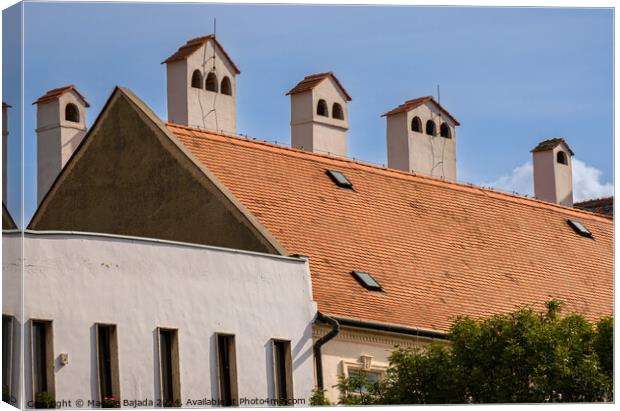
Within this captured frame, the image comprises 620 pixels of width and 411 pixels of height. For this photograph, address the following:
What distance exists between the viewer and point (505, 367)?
3653 centimetres

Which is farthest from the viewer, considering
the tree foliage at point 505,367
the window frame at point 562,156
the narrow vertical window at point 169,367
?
the window frame at point 562,156

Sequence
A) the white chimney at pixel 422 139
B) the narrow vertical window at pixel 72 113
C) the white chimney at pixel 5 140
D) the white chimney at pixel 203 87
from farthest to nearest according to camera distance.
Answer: the white chimney at pixel 422 139
the white chimney at pixel 203 87
the narrow vertical window at pixel 72 113
the white chimney at pixel 5 140

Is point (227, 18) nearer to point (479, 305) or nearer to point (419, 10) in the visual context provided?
point (419, 10)

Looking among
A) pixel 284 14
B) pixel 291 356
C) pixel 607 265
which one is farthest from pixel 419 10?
pixel 607 265

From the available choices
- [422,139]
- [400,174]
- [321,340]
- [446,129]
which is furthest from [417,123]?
[321,340]

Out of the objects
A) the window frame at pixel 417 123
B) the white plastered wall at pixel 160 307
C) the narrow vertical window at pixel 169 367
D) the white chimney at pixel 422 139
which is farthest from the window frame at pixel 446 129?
the narrow vertical window at pixel 169 367

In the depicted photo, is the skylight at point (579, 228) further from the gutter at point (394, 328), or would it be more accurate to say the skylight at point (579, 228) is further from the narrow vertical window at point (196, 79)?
the narrow vertical window at point (196, 79)

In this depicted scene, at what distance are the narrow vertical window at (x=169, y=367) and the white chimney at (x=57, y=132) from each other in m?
3.73

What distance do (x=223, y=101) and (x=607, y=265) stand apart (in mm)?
6448

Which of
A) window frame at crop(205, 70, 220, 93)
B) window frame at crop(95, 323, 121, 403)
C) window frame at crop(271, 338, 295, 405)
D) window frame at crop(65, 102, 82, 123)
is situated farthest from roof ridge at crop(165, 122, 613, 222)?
window frame at crop(95, 323, 121, 403)

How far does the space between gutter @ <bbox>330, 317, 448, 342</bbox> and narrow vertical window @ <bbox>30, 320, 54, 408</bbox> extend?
18.7 ft

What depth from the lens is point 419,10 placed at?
36.0 m

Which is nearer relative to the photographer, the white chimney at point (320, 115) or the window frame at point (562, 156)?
the white chimney at point (320, 115)

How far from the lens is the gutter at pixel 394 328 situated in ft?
128
